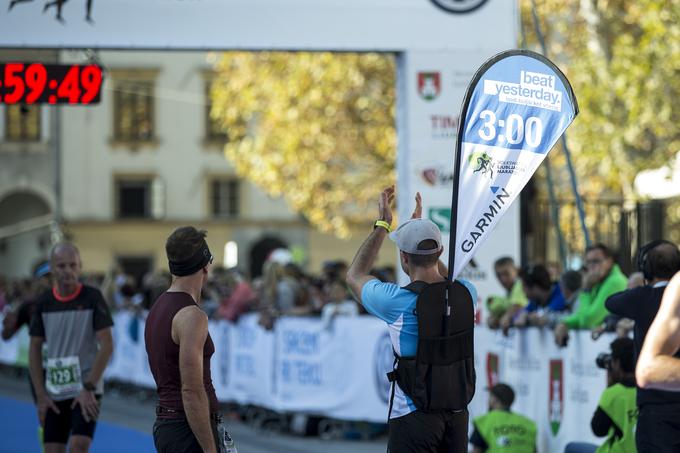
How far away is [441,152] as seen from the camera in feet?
45.8

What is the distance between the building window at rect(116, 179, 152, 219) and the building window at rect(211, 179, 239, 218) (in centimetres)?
231

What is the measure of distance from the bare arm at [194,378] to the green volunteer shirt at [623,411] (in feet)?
10.2

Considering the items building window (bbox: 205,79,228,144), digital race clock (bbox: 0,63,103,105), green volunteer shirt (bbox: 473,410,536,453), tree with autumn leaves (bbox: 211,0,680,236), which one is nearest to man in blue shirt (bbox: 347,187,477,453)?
green volunteer shirt (bbox: 473,410,536,453)

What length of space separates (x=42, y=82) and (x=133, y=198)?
4144 centimetres

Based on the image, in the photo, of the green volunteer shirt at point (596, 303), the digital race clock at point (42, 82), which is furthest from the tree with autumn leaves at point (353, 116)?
the green volunteer shirt at point (596, 303)

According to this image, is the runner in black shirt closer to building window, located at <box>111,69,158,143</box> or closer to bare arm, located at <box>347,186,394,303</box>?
bare arm, located at <box>347,186,394,303</box>

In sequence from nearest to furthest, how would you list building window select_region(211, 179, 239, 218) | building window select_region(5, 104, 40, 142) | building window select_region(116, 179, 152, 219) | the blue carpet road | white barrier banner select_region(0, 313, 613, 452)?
white barrier banner select_region(0, 313, 613, 452) < the blue carpet road < building window select_region(5, 104, 40, 142) < building window select_region(116, 179, 152, 219) < building window select_region(211, 179, 239, 218)

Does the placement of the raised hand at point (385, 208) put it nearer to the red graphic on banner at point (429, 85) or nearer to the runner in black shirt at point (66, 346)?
the runner in black shirt at point (66, 346)

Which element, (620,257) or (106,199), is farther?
(106,199)

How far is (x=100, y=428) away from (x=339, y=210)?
18.9 metres

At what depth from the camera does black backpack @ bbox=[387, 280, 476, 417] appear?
7152 mm

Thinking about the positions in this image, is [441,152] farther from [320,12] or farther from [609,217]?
[609,217]

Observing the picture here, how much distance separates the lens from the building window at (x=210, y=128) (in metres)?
53.9

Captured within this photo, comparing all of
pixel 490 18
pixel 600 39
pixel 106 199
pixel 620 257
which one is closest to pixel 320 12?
pixel 490 18
